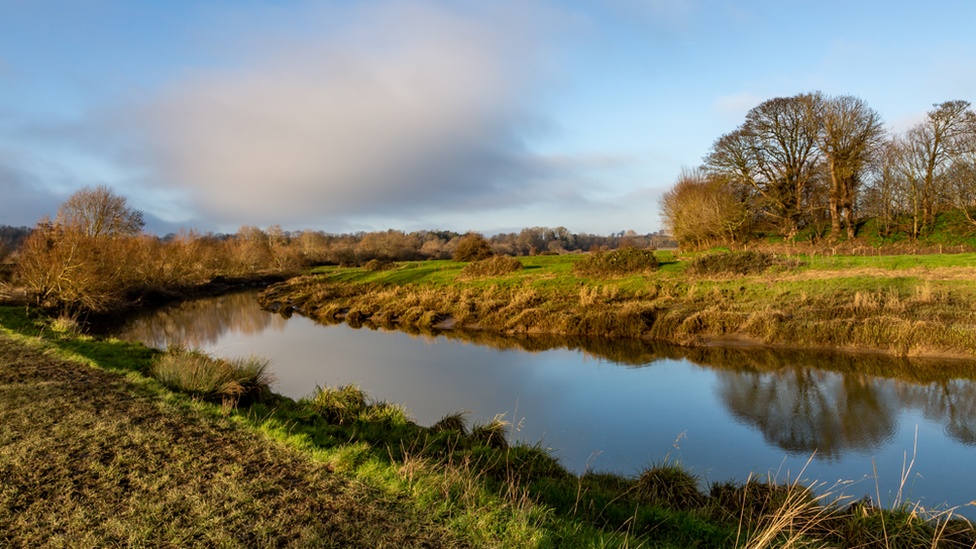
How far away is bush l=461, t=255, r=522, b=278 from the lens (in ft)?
96.1

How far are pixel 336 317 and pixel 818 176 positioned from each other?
32940 millimetres

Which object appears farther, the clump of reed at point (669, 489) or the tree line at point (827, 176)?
the tree line at point (827, 176)

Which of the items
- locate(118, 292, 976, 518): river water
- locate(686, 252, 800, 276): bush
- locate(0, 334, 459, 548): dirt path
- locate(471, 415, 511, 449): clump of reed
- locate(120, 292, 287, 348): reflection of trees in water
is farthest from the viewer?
locate(686, 252, 800, 276): bush

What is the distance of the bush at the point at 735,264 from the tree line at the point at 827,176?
10129 millimetres

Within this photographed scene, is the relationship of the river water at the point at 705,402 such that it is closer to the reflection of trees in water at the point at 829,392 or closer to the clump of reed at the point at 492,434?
the reflection of trees in water at the point at 829,392

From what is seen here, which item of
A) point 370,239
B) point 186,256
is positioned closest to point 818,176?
point 186,256

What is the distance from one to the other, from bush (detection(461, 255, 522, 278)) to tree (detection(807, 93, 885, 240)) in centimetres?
2071

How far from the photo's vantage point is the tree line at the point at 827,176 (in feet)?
87.5

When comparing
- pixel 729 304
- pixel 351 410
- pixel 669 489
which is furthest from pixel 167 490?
pixel 729 304

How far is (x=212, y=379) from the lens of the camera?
301 inches

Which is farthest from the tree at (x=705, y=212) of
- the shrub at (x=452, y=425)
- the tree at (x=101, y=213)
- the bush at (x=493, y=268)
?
the tree at (x=101, y=213)

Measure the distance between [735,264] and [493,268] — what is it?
46.9ft

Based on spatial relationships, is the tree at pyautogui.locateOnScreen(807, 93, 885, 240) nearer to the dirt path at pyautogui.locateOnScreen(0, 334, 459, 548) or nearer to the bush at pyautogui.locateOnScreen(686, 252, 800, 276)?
the bush at pyautogui.locateOnScreen(686, 252, 800, 276)

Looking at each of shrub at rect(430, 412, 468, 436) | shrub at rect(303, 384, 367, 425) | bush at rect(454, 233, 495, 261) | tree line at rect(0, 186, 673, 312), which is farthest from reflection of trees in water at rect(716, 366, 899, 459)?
bush at rect(454, 233, 495, 261)
